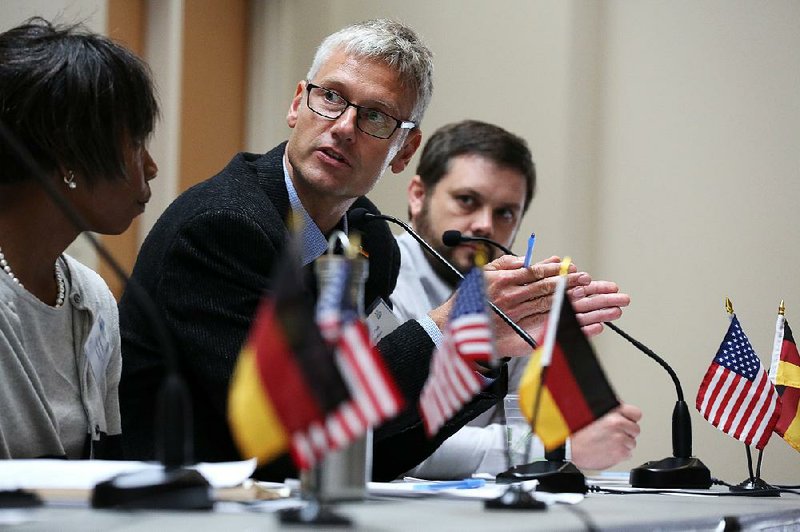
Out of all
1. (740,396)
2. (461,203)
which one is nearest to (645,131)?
(461,203)

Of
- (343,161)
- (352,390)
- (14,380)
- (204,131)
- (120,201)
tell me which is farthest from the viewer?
(204,131)

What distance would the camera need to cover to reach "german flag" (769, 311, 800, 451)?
8.64 ft

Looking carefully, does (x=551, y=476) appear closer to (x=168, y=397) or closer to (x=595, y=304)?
(x=595, y=304)

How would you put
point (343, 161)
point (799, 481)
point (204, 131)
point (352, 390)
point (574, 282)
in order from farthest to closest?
point (204, 131), point (799, 481), point (343, 161), point (574, 282), point (352, 390)

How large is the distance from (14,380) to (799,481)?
10.5 feet

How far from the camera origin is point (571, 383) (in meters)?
1.49

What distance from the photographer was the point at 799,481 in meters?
4.20

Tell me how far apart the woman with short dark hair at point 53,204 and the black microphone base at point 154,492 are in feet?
2.34

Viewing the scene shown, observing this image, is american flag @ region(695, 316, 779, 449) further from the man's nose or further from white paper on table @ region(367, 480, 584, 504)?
the man's nose

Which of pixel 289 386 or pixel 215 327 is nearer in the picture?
pixel 289 386

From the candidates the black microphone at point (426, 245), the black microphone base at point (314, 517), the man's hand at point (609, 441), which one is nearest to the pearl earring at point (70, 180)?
the black microphone at point (426, 245)

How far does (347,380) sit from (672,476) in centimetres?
129

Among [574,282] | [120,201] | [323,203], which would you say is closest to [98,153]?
[120,201]

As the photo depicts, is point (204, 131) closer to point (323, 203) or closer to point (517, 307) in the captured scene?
point (323, 203)
